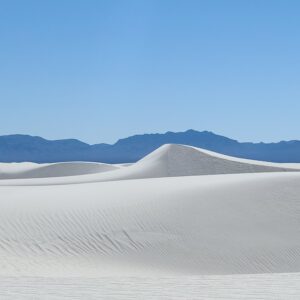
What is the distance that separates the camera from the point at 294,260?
47.1 ft

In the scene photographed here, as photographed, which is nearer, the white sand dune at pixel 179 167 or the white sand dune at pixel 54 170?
the white sand dune at pixel 179 167

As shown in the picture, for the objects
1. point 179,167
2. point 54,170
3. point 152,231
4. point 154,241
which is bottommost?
point 154,241

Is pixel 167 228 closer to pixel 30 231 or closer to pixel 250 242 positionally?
pixel 250 242

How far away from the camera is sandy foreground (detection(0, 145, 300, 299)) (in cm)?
739

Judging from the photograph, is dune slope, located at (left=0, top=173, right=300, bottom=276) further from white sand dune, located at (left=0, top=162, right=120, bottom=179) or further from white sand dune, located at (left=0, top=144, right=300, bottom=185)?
white sand dune, located at (left=0, top=162, right=120, bottom=179)

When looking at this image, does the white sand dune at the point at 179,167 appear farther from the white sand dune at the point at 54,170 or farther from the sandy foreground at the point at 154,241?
the sandy foreground at the point at 154,241

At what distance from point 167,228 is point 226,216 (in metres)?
2.29

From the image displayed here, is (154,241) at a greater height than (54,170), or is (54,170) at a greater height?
(54,170)

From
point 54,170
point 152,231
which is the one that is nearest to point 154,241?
point 152,231

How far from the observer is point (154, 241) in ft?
47.1

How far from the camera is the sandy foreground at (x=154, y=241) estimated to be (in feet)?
24.3

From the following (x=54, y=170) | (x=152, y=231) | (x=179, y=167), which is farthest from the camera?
(x=54, y=170)

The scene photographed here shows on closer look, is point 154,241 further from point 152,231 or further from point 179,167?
point 179,167

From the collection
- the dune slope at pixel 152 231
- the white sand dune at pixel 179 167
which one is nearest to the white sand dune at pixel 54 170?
the white sand dune at pixel 179 167
